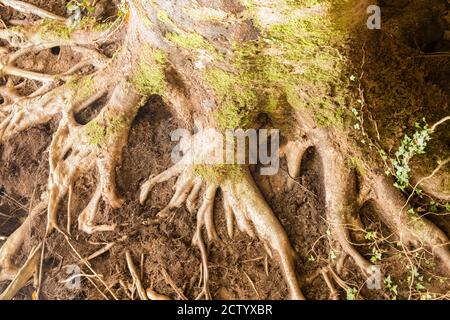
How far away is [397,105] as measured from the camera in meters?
2.72

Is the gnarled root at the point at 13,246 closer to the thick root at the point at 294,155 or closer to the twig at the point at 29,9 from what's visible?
the twig at the point at 29,9

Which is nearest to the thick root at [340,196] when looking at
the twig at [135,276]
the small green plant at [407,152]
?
the small green plant at [407,152]

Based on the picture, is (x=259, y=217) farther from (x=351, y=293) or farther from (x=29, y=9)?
(x=29, y=9)

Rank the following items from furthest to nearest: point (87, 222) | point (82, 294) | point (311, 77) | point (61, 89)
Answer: point (61, 89), point (87, 222), point (82, 294), point (311, 77)

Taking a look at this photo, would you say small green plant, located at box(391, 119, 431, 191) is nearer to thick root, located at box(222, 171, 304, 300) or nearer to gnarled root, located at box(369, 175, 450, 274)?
gnarled root, located at box(369, 175, 450, 274)

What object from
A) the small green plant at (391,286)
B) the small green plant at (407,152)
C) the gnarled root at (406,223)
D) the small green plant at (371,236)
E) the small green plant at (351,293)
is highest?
the small green plant at (407,152)

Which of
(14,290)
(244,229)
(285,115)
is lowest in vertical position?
(14,290)

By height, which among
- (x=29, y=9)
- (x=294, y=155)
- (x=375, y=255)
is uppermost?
(x=29, y=9)

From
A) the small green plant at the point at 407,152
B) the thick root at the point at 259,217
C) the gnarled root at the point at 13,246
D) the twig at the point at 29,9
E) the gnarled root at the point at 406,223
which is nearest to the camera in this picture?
the small green plant at the point at 407,152

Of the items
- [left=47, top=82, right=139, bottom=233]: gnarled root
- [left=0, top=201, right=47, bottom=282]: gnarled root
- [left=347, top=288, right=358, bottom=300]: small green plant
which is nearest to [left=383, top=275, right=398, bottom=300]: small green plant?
[left=347, top=288, right=358, bottom=300]: small green plant

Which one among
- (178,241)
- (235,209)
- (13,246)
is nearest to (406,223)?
(235,209)
